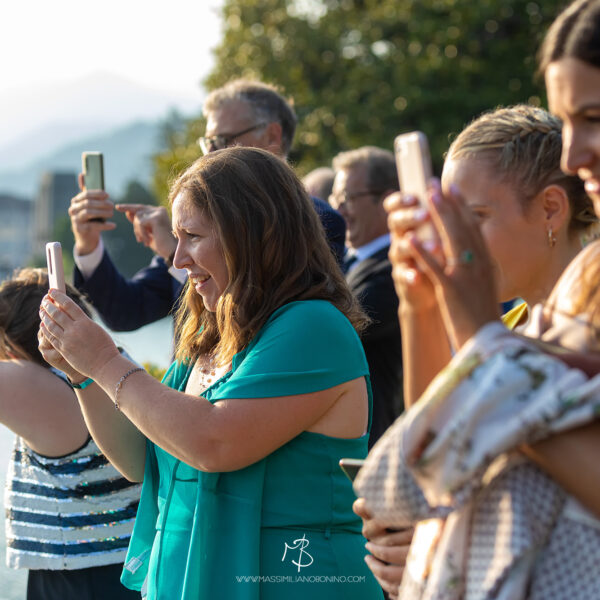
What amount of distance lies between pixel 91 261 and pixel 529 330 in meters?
3.04

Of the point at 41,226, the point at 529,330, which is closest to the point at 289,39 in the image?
the point at 529,330

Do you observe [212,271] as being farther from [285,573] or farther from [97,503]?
[97,503]

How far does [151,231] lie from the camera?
13.3 feet

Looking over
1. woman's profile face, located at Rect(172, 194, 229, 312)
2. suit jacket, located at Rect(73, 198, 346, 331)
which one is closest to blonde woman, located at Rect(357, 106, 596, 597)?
woman's profile face, located at Rect(172, 194, 229, 312)

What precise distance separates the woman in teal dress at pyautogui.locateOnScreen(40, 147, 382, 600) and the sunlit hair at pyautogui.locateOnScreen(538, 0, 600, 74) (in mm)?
991

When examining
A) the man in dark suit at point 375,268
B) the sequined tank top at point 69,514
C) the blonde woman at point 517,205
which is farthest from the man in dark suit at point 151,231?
the blonde woman at point 517,205

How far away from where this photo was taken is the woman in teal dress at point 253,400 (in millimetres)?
2127

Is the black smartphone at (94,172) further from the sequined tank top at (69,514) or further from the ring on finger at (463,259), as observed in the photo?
the ring on finger at (463,259)

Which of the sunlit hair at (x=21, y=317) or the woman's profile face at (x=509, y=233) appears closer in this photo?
the woman's profile face at (x=509, y=233)

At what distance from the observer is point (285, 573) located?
217cm

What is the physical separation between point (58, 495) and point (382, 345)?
183 cm

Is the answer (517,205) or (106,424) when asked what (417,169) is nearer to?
(517,205)

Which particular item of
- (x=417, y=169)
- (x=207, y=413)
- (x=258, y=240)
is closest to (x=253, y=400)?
(x=207, y=413)

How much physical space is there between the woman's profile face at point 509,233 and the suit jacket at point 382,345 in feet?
6.58
